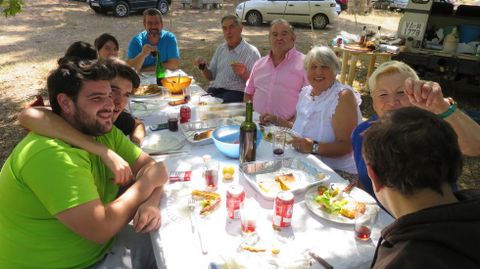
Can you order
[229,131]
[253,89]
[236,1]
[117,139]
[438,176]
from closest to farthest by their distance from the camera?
[438,176]
[117,139]
[229,131]
[253,89]
[236,1]

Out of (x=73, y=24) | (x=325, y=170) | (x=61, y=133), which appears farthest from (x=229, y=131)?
(x=73, y=24)

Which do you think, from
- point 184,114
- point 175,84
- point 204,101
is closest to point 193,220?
point 184,114

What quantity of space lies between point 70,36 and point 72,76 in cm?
1130

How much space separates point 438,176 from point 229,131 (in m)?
1.69

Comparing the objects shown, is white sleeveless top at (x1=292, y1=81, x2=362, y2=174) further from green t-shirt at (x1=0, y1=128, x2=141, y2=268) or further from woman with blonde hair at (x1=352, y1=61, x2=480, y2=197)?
green t-shirt at (x1=0, y1=128, x2=141, y2=268)

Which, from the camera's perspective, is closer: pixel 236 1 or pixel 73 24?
pixel 73 24

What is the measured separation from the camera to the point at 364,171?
2.27 meters

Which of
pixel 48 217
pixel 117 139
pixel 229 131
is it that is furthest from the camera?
pixel 229 131

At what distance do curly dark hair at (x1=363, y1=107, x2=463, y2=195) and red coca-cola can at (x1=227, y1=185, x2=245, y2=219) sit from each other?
2.36ft

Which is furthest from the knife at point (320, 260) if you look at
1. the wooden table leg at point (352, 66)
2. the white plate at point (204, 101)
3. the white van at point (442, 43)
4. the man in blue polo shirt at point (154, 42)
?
the white van at point (442, 43)

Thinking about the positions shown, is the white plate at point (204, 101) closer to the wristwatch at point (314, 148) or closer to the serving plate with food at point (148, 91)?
the serving plate with food at point (148, 91)

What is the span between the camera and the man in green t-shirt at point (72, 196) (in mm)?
1508

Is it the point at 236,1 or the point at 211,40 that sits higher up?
the point at 236,1

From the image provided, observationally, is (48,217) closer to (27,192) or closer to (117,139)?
(27,192)
